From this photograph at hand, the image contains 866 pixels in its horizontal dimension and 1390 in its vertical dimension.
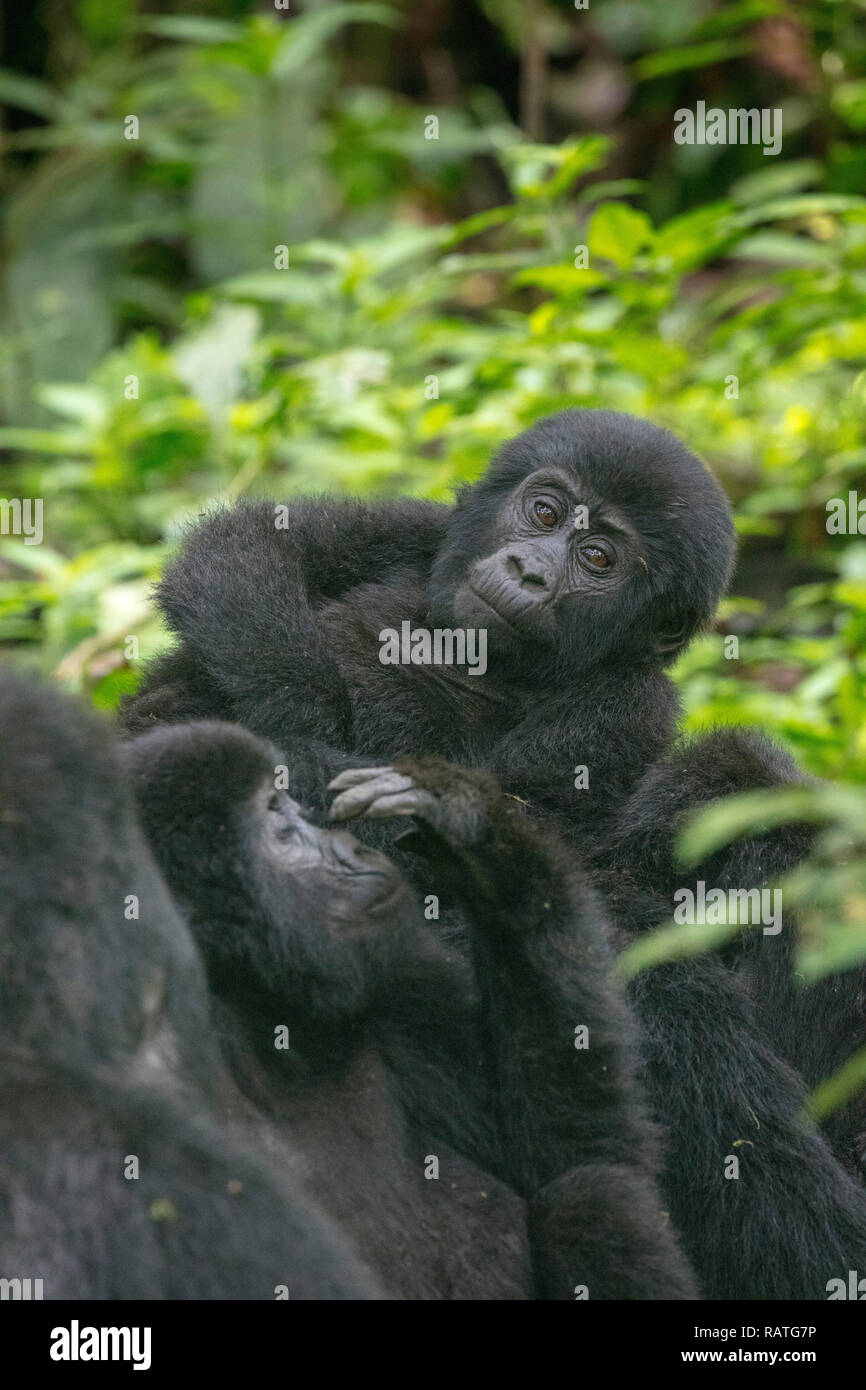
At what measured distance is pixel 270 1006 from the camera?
3201 millimetres

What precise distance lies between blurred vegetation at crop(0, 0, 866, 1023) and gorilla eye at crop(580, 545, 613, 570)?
0.81 metres

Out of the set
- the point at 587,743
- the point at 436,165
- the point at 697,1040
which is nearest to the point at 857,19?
the point at 436,165

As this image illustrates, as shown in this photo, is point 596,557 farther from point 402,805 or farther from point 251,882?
point 251,882

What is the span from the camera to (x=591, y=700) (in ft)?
14.3

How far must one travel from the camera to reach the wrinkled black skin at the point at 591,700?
363 centimetres

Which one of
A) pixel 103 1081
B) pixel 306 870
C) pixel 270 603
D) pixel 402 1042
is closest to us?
pixel 103 1081

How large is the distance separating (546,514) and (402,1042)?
181 cm

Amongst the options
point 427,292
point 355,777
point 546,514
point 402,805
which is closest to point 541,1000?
point 402,805

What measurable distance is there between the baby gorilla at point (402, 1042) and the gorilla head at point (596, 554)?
1.14 m

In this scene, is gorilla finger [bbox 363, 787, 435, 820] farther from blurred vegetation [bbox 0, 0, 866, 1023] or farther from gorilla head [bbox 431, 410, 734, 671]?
gorilla head [bbox 431, 410, 734, 671]

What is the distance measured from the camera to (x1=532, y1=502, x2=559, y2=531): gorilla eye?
4.62 meters

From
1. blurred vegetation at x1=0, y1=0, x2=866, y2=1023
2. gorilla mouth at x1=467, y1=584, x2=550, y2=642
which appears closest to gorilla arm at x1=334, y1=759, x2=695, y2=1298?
blurred vegetation at x1=0, y1=0, x2=866, y2=1023

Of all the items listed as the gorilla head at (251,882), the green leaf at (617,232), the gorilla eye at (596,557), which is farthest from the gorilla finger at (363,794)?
the green leaf at (617,232)

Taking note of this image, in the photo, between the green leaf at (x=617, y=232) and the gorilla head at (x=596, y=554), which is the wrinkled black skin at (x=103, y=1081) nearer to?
the gorilla head at (x=596, y=554)
